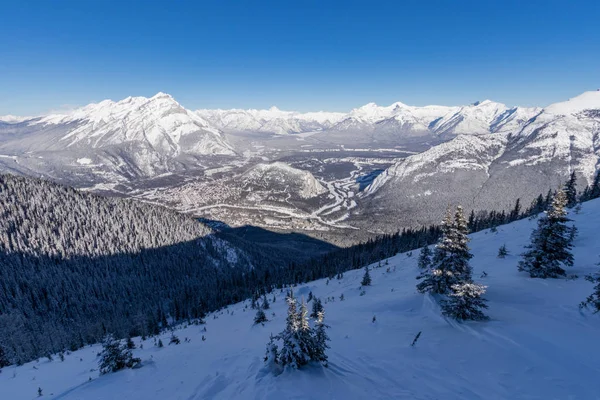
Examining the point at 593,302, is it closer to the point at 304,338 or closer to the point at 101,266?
the point at 304,338

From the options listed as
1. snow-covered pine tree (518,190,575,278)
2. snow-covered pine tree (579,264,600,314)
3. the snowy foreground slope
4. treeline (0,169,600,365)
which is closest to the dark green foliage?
snow-covered pine tree (579,264,600,314)

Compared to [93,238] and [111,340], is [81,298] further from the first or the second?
[111,340]

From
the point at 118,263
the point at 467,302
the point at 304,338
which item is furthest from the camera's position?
the point at 118,263

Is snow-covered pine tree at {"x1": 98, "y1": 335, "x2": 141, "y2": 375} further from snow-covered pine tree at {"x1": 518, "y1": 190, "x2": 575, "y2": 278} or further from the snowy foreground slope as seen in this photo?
snow-covered pine tree at {"x1": 518, "y1": 190, "x2": 575, "y2": 278}

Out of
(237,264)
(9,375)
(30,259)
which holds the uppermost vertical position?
(9,375)

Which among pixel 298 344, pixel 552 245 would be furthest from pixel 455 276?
pixel 298 344

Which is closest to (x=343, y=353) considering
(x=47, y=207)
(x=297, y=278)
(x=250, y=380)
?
(x=250, y=380)

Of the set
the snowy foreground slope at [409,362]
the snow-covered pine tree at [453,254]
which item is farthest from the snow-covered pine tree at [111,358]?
the snow-covered pine tree at [453,254]
